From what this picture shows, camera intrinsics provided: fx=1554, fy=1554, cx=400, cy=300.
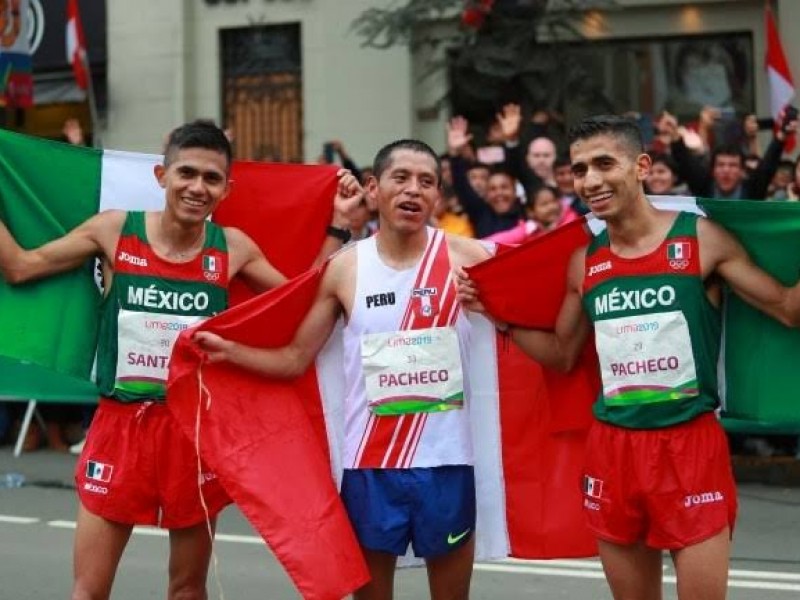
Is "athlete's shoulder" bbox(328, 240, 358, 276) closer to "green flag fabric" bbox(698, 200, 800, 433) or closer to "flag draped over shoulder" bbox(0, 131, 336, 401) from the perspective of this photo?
"flag draped over shoulder" bbox(0, 131, 336, 401)

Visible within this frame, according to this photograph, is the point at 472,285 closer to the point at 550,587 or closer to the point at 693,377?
the point at 693,377

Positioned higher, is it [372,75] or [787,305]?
[372,75]

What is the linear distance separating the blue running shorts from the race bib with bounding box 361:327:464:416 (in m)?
0.24

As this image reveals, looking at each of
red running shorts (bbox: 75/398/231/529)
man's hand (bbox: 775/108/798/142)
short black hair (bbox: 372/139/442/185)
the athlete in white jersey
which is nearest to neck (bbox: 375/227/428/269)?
the athlete in white jersey

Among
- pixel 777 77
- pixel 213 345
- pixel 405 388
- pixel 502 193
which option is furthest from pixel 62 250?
pixel 777 77

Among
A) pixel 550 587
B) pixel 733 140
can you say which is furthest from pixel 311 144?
pixel 550 587

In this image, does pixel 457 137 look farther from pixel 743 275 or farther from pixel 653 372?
pixel 653 372

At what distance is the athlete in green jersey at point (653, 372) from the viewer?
5355 millimetres

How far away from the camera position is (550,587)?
844 cm

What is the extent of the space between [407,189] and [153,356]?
4.03 feet

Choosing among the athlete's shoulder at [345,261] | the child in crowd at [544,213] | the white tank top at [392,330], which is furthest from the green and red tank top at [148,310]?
the child in crowd at [544,213]

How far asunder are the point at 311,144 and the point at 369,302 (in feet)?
45.0

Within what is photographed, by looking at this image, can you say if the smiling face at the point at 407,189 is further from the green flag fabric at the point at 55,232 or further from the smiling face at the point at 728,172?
the smiling face at the point at 728,172

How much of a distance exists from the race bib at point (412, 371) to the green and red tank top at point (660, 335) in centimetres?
57
